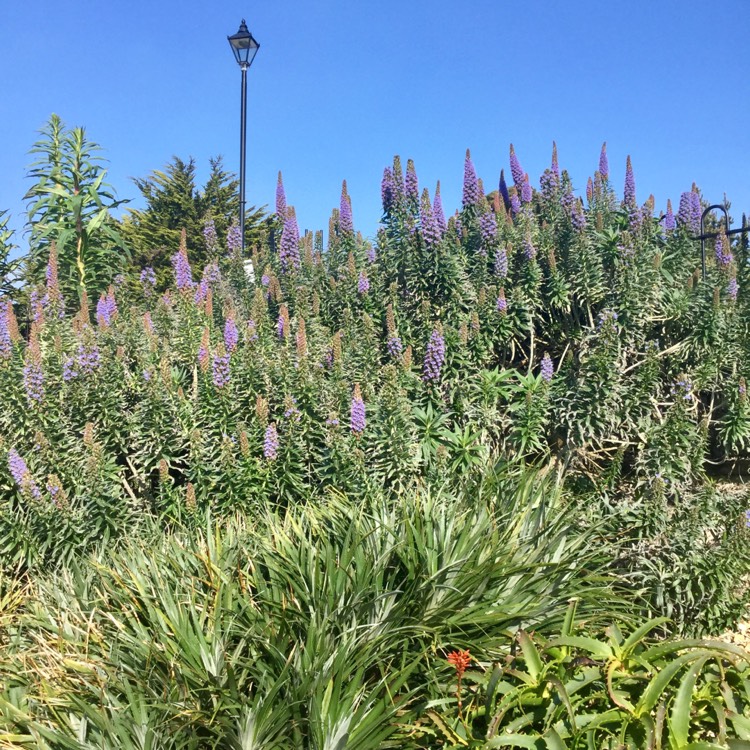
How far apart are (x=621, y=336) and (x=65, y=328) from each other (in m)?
5.42

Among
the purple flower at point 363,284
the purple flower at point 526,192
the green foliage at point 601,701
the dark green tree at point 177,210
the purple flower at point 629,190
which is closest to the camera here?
the green foliage at point 601,701

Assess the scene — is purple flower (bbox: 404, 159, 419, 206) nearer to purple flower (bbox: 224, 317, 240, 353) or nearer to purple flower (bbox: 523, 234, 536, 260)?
purple flower (bbox: 523, 234, 536, 260)

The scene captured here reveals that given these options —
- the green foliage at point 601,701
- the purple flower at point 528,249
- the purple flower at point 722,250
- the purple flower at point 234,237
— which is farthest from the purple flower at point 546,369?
the purple flower at point 234,237

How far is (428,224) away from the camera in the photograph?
696 centimetres

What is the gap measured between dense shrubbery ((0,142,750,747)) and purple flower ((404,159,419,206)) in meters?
0.03

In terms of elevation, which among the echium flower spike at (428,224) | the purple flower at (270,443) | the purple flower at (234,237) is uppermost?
the purple flower at (234,237)

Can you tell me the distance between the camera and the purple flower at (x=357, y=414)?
16.9 feet

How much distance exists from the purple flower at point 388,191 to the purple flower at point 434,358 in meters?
2.14

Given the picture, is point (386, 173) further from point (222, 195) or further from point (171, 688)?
point (222, 195)

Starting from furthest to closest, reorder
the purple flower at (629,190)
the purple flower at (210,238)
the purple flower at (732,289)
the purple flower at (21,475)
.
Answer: the purple flower at (210,238)
the purple flower at (629,190)
the purple flower at (732,289)
the purple flower at (21,475)

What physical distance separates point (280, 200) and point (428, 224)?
2773 millimetres

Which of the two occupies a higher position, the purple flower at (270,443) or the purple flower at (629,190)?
the purple flower at (629,190)

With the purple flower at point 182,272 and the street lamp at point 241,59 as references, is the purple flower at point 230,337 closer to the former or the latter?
the purple flower at point 182,272

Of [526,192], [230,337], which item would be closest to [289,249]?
[230,337]
